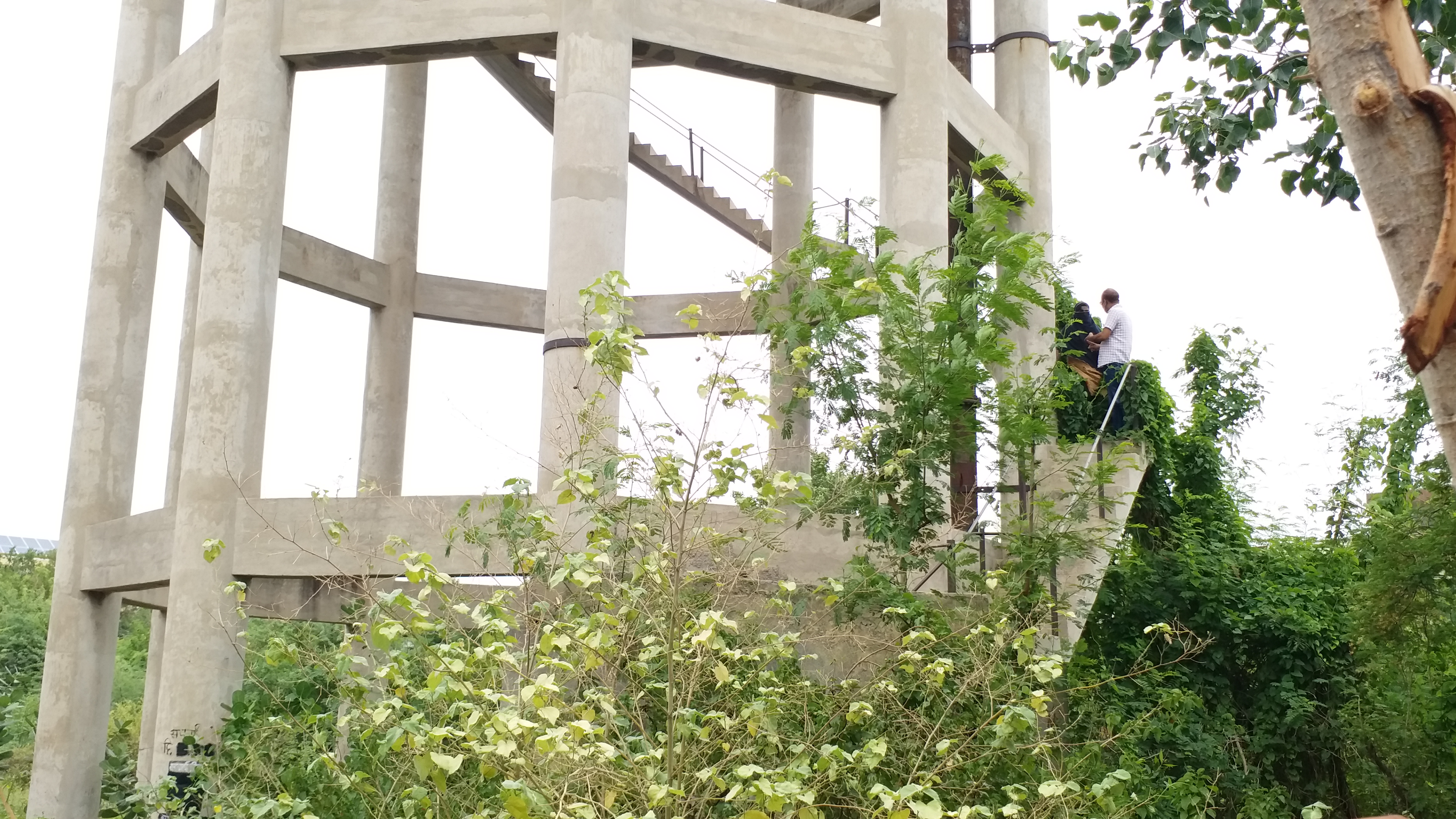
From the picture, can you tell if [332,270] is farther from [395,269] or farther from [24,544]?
[24,544]

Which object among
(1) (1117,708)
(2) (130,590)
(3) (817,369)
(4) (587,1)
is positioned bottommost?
(1) (1117,708)

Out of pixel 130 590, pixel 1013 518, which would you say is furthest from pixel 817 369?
pixel 130 590

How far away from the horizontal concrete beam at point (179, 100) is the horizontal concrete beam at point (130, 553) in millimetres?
4459

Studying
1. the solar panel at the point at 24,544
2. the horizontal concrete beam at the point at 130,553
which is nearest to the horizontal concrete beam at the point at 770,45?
the horizontal concrete beam at the point at 130,553

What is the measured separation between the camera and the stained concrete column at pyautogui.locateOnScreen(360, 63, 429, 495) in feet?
65.5

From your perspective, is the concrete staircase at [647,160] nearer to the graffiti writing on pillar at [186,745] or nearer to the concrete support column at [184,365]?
the concrete support column at [184,365]

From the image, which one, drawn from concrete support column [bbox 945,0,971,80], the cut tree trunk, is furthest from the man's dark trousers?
the cut tree trunk

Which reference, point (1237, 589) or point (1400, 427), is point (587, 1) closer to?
point (1237, 589)

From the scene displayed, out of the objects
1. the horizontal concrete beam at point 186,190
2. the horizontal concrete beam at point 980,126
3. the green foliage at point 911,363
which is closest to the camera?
the green foliage at point 911,363

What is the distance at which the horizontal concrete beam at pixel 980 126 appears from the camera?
1436 cm

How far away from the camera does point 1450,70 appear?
8430 mm

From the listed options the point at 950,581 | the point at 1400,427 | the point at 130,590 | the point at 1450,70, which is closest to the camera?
the point at 1450,70

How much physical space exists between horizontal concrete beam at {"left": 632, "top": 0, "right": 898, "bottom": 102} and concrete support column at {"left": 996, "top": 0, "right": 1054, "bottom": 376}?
3.62 meters

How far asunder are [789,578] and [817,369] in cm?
255
